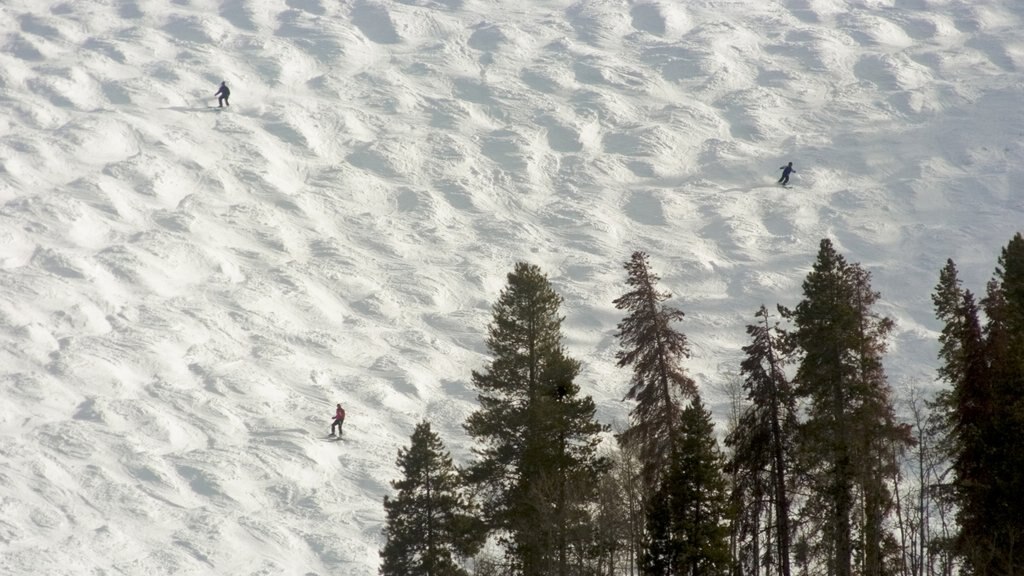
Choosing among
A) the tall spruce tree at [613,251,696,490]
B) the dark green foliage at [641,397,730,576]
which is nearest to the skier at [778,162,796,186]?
the tall spruce tree at [613,251,696,490]

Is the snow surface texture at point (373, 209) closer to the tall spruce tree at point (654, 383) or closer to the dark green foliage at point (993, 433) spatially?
the tall spruce tree at point (654, 383)

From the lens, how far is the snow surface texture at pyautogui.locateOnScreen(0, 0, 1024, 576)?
4025 cm

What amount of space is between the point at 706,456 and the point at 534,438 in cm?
447

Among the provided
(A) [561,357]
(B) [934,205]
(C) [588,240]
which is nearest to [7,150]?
(C) [588,240]

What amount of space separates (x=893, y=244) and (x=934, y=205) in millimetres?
6268

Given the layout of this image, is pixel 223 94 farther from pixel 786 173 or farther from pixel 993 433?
pixel 993 433

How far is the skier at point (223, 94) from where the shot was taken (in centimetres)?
7188

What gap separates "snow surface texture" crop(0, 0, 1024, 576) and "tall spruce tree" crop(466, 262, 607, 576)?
45.8ft

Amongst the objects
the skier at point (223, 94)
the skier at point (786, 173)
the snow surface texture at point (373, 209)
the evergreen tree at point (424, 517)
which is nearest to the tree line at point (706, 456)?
the evergreen tree at point (424, 517)

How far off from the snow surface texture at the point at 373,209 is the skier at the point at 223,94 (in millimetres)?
1499

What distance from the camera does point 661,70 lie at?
279 feet

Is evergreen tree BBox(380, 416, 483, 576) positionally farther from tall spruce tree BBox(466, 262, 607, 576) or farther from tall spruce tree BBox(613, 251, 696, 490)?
tall spruce tree BBox(613, 251, 696, 490)

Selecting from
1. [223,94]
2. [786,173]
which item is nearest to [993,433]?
[786,173]

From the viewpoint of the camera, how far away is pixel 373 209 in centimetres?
6412
